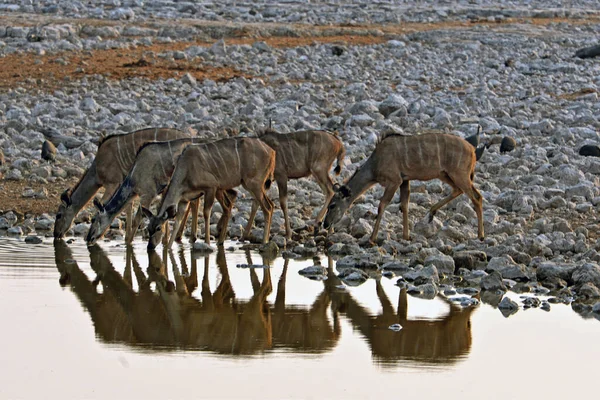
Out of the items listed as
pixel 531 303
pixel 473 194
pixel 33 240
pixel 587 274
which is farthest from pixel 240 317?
pixel 473 194

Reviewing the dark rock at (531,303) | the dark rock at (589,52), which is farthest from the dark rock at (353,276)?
the dark rock at (589,52)

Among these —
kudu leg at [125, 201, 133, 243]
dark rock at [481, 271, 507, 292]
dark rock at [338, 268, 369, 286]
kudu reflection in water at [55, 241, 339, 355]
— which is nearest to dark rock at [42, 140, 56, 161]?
Result: kudu leg at [125, 201, 133, 243]

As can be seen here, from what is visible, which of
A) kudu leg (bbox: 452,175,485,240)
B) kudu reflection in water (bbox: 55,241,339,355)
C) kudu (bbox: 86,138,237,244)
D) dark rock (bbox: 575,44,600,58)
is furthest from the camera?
dark rock (bbox: 575,44,600,58)

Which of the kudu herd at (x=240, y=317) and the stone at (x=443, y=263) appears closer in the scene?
the kudu herd at (x=240, y=317)

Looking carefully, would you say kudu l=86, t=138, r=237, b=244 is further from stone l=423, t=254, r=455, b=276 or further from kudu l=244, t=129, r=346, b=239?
stone l=423, t=254, r=455, b=276

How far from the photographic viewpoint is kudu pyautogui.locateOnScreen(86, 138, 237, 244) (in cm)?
1434

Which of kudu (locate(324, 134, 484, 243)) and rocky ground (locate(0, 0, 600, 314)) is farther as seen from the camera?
kudu (locate(324, 134, 484, 243))

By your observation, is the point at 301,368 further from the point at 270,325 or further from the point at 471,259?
the point at 471,259

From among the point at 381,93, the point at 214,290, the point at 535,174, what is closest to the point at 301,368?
the point at 214,290

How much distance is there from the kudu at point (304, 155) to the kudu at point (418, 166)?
25.4 inches

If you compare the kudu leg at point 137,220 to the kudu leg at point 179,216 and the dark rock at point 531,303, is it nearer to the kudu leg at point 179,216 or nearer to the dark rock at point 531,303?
the kudu leg at point 179,216

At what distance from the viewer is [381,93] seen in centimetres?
2495

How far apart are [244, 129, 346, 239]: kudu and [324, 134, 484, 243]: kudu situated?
2.12 ft

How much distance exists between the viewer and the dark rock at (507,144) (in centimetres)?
1927
